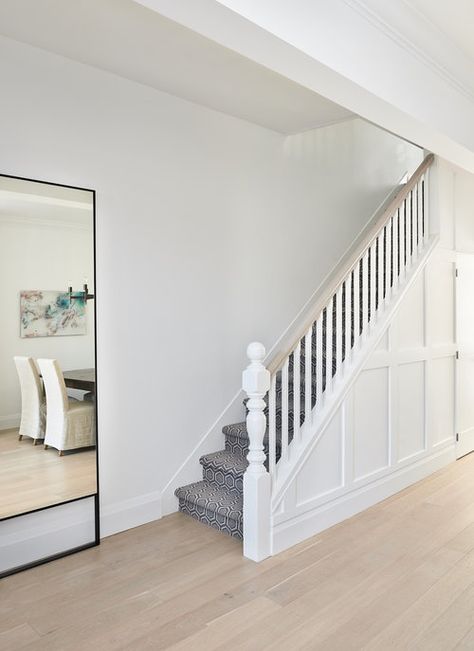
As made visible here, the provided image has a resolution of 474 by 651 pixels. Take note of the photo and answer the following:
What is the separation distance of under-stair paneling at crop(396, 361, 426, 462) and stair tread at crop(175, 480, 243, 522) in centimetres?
147

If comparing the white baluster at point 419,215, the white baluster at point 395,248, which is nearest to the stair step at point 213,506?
the white baluster at point 395,248

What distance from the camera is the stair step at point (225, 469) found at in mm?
3537

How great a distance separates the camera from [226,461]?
12.2 ft

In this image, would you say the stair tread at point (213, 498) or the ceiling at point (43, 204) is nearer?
the ceiling at point (43, 204)

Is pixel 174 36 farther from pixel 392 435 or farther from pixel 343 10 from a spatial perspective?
pixel 392 435

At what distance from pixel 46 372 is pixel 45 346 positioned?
143mm

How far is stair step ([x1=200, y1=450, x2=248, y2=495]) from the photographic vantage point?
11.6 ft

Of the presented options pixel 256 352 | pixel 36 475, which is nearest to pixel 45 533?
pixel 36 475

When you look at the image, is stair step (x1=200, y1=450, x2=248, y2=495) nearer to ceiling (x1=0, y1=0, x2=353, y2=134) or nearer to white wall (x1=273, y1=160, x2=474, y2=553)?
white wall (x1=273, y1=160, x2=474, y2=553)

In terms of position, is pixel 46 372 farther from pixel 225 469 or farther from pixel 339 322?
pixel 339 322

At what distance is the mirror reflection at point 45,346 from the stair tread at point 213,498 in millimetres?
698

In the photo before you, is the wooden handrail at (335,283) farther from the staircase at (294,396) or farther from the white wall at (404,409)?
the white wall at (404,409)

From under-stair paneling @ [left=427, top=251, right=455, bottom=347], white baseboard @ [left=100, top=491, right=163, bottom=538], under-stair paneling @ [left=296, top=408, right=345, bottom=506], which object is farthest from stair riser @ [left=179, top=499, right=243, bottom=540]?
under-stair paneling @ [left=427, top=251, right=455, bottom=347]

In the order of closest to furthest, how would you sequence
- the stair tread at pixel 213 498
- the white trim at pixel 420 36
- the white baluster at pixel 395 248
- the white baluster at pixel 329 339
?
the white trim at pixel 420 36
the stair tread at pixel 213 498
the white baluster at pixel 329 339
the white baluster at pixel 395 248
